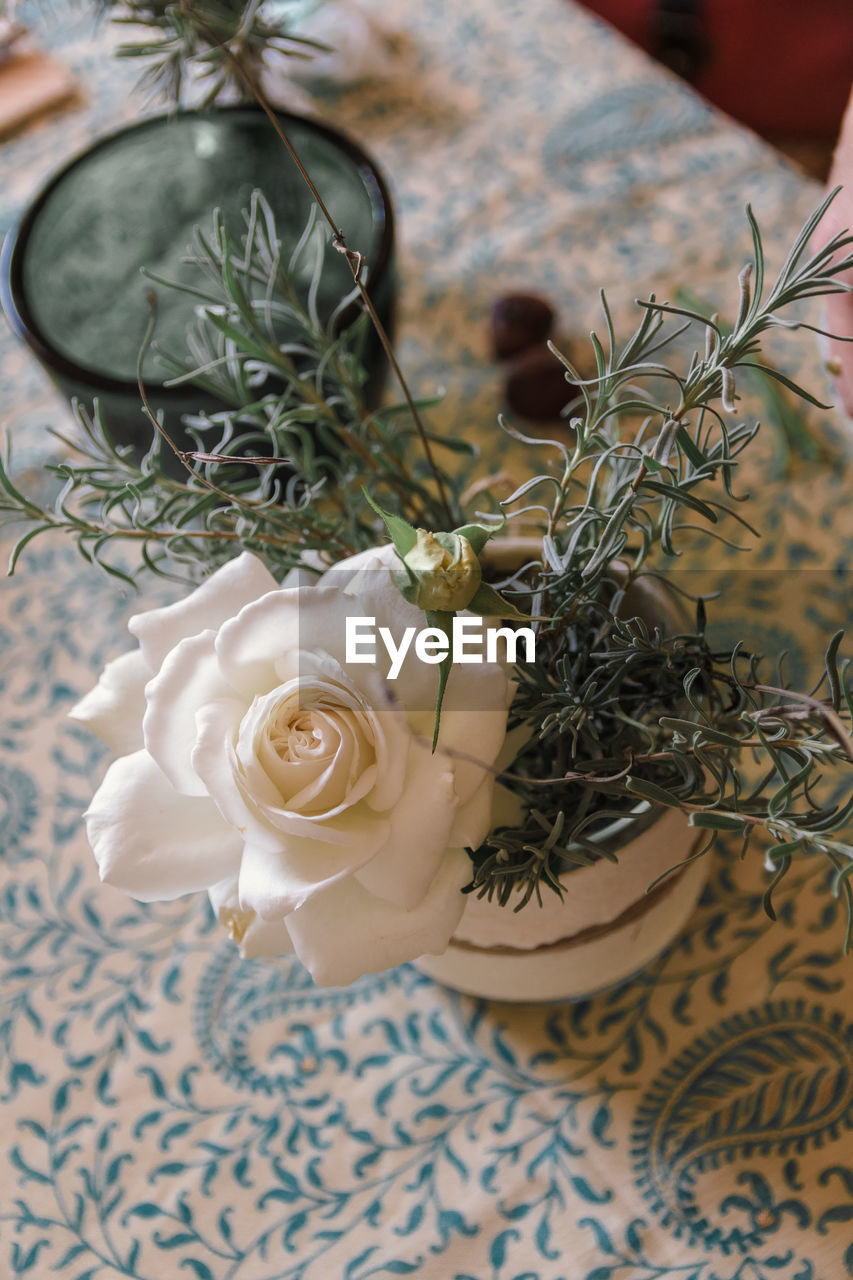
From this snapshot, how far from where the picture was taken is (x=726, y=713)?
10.6 inches

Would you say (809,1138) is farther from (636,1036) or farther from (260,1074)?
(260,1074)

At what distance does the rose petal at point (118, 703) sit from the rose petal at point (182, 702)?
0.03m

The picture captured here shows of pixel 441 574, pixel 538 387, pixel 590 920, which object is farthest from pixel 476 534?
pixel 538 387

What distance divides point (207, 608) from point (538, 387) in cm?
28

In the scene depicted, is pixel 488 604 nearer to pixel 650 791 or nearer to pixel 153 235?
pixel 650 791

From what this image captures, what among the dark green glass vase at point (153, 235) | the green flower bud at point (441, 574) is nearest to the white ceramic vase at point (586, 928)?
the green flower bud at point (441, 574)

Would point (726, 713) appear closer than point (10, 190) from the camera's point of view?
Yes

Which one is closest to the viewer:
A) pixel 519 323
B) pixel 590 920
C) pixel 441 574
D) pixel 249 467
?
pixel 441 574

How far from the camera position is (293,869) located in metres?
0.22

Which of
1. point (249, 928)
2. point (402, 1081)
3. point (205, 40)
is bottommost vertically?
point (402, 1081)

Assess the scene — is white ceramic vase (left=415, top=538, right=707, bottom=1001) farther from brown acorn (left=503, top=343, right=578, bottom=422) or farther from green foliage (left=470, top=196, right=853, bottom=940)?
brown acorn (left=503, top=343, right=578, bottom=422)

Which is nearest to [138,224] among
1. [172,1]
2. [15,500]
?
[172,1]

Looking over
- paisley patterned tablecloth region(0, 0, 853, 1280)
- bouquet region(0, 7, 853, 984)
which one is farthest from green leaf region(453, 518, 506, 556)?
paisley patterned tablecloth region(0, 0, 853, 1280)

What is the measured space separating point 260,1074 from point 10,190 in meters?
0.52
